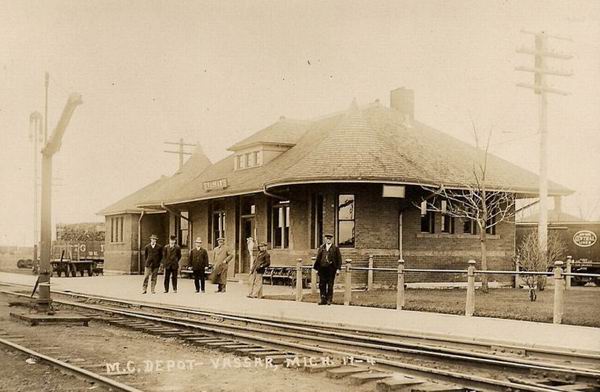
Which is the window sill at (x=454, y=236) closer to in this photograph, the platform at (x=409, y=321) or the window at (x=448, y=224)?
the window at (x=448, y=224)

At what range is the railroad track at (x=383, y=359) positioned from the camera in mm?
8102

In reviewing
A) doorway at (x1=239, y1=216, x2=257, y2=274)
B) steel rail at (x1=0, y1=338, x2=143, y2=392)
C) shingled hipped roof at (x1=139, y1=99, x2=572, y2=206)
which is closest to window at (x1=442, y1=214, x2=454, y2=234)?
shingled hipped roof at (x1=139, y1=99, x2=572, y2=206)

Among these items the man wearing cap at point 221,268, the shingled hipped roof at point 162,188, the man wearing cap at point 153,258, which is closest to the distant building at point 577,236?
the man wearing cap at point 221,268

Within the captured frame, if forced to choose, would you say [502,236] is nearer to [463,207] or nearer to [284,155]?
[463,207]

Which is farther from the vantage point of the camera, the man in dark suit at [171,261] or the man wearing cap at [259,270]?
the man in dark suit at [171,261]

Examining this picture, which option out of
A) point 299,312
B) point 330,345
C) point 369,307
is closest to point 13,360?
point 330,345

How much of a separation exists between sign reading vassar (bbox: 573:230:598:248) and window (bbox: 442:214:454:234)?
7050 mm

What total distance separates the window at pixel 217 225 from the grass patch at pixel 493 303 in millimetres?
9648

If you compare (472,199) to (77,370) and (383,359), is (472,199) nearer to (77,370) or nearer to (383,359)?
(383,359)

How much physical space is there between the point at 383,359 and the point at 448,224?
16.4 m

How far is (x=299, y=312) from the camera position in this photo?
15.7 m

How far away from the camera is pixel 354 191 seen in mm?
23234

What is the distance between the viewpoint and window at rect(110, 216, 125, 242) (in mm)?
40934

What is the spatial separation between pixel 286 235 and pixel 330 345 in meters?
14.5
